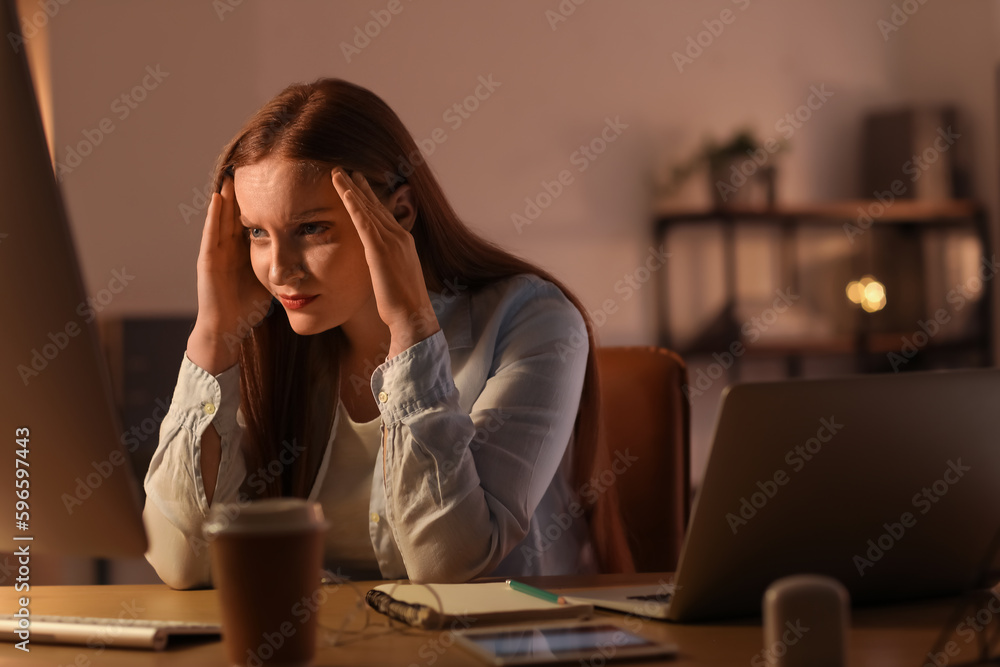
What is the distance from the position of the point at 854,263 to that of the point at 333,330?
2.63 metres

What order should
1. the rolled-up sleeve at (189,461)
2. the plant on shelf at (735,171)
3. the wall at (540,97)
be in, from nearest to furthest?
the rolled-up sleeve at (189,461) → the wall at (540,97) → the plant on shelf at (735,171)

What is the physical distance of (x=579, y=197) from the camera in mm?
3275

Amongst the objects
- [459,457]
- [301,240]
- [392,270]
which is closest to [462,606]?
[459,457]

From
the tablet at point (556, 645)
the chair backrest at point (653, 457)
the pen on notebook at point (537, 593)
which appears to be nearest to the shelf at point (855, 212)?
the chair backrest at point (653, 457)

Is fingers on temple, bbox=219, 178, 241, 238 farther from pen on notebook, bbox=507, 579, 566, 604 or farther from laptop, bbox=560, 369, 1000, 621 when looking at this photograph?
laptop, bbox=560, 369, 1000, 621

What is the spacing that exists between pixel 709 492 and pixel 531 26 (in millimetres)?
2721

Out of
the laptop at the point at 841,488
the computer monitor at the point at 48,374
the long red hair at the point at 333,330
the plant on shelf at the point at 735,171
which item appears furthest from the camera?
the plant on shelf at the point at 735,171

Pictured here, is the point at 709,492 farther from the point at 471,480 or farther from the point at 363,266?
the point at 363,266

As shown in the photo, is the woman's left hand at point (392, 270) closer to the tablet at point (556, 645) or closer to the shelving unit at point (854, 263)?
the tablet at point (556, 645)

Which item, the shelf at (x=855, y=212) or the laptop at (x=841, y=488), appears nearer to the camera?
the laptop at (x=841, y=488)

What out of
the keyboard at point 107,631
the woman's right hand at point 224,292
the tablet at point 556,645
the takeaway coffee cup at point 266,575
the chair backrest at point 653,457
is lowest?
the chair backrest at point 653,457

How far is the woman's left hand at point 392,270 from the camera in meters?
1.23

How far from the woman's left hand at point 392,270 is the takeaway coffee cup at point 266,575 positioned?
0.59 meters

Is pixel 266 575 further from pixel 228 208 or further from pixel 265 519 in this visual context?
pixel 228 208
